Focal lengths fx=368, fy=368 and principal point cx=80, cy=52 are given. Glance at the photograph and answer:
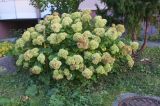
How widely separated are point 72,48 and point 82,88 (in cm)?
58

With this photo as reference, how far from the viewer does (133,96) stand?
203 inches

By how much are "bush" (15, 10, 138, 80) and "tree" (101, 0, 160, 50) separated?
0.33 meters

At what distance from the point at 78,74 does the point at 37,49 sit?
69 cm

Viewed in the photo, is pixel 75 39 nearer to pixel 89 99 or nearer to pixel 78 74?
pixel 78 74

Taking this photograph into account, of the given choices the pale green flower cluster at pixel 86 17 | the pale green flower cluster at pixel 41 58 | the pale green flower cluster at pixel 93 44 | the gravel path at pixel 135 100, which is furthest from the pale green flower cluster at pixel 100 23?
the gravel path at pixel 135 100

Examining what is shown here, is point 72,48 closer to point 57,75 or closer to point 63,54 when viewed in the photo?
point 63,54

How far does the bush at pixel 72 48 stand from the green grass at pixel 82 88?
20 cm

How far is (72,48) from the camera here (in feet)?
17.0

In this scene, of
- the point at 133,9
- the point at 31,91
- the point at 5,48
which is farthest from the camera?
the point at 5,48

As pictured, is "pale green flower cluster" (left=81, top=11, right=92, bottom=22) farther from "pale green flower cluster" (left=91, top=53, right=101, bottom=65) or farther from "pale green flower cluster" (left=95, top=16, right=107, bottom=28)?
"pale green flower cluster" (left=91, top=53, right=101, bottom=65)

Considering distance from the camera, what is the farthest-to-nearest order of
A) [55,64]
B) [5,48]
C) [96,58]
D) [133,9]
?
[5,48], [133,9], [96,58], [55,64]

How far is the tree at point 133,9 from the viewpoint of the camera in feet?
18.6

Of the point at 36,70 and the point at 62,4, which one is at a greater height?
the point at 62,4

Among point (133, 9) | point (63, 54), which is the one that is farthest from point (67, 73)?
point (133, 9)
